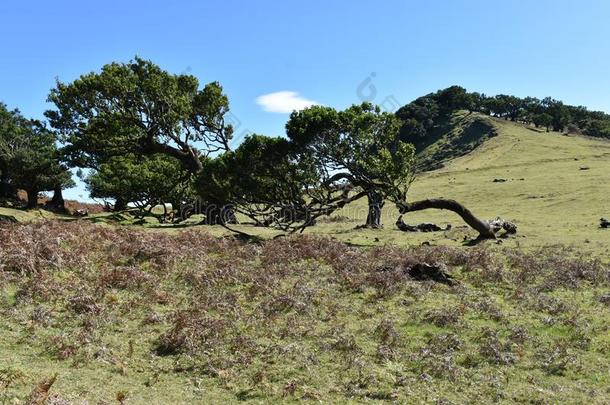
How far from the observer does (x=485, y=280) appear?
59.5 ft

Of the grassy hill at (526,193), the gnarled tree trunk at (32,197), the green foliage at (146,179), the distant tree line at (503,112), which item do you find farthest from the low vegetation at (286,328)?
the distant tree line at (503,112)

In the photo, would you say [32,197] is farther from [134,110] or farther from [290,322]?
[290,322]

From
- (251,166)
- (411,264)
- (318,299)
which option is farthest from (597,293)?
(251,166)

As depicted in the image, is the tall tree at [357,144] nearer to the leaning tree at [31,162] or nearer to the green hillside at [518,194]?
the green hillside at [518,194]

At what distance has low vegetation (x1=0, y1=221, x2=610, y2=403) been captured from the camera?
884 cm

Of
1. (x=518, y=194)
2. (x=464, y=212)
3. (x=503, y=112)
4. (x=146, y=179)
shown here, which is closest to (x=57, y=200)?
(x=146, y=179)

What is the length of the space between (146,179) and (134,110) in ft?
27.0

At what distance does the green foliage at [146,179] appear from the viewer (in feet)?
148

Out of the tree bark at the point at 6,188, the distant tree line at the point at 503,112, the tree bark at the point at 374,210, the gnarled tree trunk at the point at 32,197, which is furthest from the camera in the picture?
the distant tree line at the point at 503,112

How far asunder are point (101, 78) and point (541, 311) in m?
32.9

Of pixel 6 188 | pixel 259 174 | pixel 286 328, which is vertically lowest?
pixel 286 328

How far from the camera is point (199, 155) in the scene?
144ft

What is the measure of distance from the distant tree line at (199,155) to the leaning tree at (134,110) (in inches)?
3.3

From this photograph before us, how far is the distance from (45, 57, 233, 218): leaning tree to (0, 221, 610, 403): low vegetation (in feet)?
61.2
